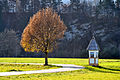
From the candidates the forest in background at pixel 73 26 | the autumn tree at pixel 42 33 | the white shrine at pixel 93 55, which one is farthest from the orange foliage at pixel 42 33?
the forest in background at pixel 73 26

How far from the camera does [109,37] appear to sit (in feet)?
307

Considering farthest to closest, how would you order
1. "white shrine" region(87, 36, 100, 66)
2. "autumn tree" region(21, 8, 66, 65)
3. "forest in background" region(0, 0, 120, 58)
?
"forest in background" region(0, 0, 120, 58), "autumn tree" region(21, 8, 66, 65), "white shrine" region(87, 36, 100, 66)

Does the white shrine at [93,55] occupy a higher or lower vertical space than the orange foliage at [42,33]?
lower

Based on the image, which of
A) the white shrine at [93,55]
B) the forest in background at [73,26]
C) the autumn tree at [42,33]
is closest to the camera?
the white shrine at [93,55]

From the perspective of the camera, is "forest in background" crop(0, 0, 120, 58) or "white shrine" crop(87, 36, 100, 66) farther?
"forest in background" crop(0, 0, 120, 58)

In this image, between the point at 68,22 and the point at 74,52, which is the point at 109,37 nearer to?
the point at 74,52

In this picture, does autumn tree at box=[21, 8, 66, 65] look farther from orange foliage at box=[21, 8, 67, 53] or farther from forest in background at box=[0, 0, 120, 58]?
forest in background at box=[0, 0, 120, 58]

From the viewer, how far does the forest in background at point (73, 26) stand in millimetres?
90562

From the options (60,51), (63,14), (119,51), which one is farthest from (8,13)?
(119,51)

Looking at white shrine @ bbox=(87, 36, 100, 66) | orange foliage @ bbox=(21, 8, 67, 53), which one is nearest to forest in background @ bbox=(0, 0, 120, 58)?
white shrine @ bbox=(87, 36, 100, 66)

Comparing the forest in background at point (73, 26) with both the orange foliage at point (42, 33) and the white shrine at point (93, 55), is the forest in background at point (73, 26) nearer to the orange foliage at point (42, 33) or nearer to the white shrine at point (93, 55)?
the white shrine at point (93, 55)

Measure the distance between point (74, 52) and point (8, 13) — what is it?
46341mm

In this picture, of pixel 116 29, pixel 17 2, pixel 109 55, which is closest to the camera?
pixel 109 55

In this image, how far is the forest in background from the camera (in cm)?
9056
